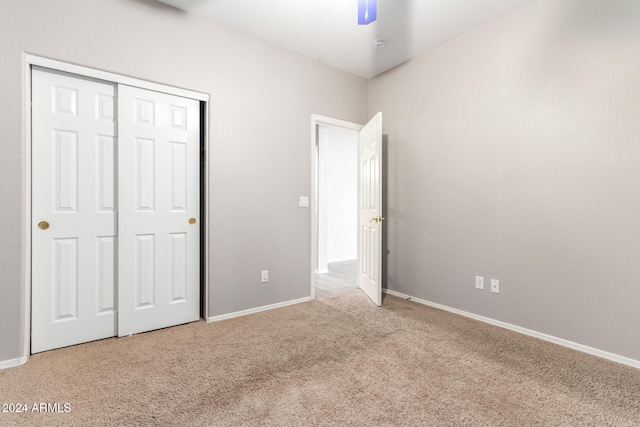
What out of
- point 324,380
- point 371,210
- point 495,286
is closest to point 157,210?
point 324,380

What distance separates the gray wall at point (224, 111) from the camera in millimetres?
2010

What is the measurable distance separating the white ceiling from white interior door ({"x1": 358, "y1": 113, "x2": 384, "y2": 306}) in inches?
29.8

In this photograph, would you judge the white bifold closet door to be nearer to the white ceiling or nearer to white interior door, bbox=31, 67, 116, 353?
white interior door, bbox=31, 67, 116, 353

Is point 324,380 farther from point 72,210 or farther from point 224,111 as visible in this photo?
point 224,111

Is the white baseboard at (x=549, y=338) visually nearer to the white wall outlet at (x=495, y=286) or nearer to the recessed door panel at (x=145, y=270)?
the white wall outlet at (x=495, y=286)

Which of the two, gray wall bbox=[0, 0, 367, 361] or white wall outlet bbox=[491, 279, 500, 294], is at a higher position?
gray wall bbox=[0, 0, 367, 361]

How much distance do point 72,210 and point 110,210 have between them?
0.23m

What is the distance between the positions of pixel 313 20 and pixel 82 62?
186 cm

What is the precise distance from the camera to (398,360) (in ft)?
6.90

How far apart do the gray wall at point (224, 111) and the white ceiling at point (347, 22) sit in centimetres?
17

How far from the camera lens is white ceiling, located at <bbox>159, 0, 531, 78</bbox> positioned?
2.54m

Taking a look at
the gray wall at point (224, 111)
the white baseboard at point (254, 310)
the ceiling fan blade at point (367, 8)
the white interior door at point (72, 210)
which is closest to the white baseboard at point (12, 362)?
the gray wall at point (224, 111)

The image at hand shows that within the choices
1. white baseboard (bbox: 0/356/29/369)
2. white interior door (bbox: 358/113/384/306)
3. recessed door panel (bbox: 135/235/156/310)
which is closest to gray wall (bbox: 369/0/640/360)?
white interior door (bbox: 358/113/384/306)

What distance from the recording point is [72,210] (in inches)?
89.6
